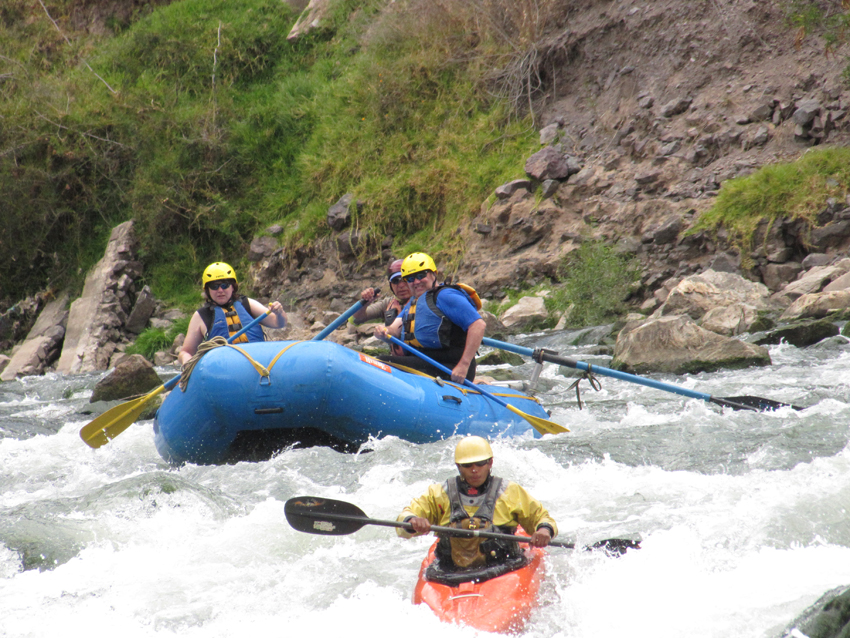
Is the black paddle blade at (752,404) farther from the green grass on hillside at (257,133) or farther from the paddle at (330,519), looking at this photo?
the green grass on hillside at (257,133)

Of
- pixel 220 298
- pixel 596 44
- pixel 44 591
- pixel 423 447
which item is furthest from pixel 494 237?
pixel 44 591

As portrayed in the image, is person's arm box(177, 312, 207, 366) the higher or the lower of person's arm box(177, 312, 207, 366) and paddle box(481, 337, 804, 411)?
the higher

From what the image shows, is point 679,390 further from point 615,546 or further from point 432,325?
point 615,546

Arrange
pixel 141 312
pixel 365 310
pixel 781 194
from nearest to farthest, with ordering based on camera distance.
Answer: pixel 365 310
pixel 781 194
pixel 141 312

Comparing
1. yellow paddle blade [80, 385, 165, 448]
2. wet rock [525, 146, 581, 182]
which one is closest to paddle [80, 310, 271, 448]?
yellow paddle blade [80, 385, 165, 448]

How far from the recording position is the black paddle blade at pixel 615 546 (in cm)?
294

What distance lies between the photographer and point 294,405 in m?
4.23

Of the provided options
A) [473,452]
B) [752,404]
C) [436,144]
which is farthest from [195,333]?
[436,144]

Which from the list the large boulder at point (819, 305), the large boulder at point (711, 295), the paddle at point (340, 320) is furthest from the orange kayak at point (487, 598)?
the large boulder at point (711, 295)

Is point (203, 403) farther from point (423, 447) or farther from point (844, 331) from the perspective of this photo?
point (844, 331)

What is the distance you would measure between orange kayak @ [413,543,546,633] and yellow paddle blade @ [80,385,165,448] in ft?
9.54

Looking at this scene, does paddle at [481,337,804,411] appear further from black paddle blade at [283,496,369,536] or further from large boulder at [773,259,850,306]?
large boulder at [773,259,850,306]

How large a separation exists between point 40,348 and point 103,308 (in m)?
1.17

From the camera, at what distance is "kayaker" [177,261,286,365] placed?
17.6 ft
